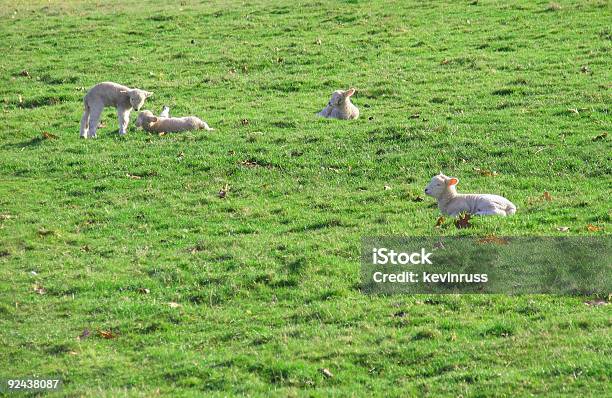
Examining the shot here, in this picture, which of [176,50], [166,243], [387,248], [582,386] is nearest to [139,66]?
[176,50]

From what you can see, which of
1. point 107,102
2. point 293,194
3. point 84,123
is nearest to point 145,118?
point 107,102

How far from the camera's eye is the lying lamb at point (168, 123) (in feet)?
78.3

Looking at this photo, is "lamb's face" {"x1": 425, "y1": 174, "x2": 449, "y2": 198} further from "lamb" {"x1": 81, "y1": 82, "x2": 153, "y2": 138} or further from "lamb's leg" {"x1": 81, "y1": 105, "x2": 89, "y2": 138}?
"lamb's leg" {"x1": 81, "y1": 105, "x2": 89, "y2": 138}

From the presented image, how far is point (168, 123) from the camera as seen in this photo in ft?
78.5

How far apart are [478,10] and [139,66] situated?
12.8 m

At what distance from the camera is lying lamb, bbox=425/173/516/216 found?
655 inches

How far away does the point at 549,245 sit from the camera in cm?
1505

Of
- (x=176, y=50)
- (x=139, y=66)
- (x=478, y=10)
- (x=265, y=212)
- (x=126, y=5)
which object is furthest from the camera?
(x=126, y=5)

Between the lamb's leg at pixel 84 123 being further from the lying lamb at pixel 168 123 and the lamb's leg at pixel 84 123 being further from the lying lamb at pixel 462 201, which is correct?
the lying lamb at pixel 462 201

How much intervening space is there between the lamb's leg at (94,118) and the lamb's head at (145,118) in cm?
90

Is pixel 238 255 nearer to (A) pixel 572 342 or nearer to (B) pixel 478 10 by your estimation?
(A) pixel 572 342

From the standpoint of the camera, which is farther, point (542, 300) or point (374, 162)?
point (374, 162)

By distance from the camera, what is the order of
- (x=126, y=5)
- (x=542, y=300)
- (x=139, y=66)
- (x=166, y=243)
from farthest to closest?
(x=126, y=5), (x=139, y=66), (x=166, y=243), (x=542, y=300)

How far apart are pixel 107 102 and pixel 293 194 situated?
6.62m
